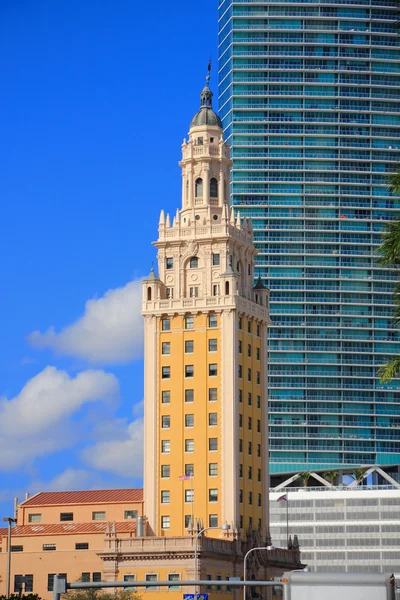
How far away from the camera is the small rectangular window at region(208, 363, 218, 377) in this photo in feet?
501

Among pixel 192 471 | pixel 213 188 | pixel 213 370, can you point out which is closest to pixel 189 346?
pixel 213 370

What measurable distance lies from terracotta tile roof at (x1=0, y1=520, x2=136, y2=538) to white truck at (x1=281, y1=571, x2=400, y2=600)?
115531 millimetres

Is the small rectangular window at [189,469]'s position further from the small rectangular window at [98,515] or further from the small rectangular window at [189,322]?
the small rectangular window at [189,322]

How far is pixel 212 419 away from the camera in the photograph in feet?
497

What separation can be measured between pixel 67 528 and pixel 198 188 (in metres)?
45.8

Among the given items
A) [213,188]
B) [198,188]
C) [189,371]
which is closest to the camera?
[189,371]

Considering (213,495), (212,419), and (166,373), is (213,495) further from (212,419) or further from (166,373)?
(166,373)

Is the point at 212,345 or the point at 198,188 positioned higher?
the point at 198,188

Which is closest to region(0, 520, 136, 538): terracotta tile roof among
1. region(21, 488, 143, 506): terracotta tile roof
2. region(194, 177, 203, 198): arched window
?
region(21, 488, 143, 506): terracotta tile roof

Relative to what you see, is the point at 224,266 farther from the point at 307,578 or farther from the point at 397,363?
the point at 307,578

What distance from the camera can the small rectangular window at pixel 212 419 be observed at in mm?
151375

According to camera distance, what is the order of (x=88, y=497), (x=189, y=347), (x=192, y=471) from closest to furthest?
(x=192, y=471) < (x=189, y=347) < (x=88, y=497)

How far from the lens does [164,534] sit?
150375mm

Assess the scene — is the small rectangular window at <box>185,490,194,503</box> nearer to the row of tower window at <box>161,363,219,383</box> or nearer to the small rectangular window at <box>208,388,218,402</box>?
the small rectangular window at <box>208,388,218,402</box>
